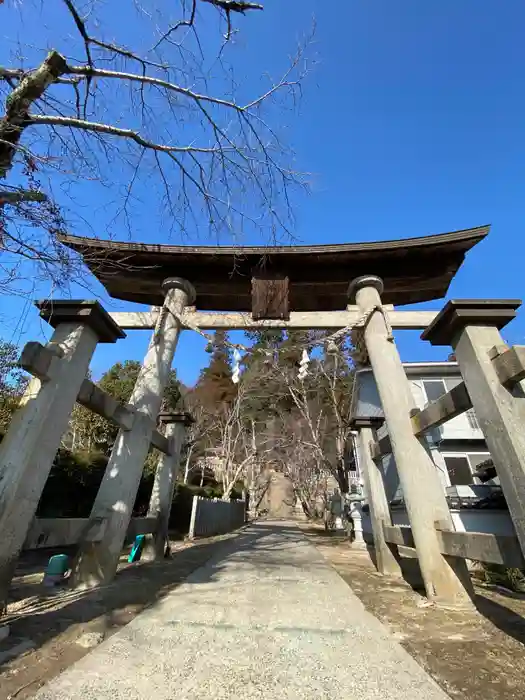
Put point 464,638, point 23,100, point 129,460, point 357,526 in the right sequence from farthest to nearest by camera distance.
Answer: point 357,526 < point 129,460 < point 23,100 < point 464,638

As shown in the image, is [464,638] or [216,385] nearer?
[464,638]

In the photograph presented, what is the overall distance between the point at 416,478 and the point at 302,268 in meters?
3.93

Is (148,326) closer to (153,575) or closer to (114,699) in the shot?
(153,575)

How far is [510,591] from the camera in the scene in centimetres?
432

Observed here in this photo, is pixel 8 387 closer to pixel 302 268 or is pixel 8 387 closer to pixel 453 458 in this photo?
pixel 302 268

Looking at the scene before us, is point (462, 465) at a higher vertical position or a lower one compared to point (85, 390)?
higher

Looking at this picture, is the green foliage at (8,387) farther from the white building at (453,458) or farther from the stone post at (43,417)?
the white building at (453,458)

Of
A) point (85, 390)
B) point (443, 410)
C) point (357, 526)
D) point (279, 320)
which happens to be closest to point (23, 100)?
point (85, 390)

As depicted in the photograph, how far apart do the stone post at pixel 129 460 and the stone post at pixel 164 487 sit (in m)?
1.96

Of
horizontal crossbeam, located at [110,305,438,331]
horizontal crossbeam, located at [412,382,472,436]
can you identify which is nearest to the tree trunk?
horizontal crossbeam, located at [110,305,438,331]

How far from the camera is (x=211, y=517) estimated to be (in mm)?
12062

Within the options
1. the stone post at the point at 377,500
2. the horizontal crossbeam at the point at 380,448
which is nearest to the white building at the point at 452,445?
the stone post at the point at 377,500

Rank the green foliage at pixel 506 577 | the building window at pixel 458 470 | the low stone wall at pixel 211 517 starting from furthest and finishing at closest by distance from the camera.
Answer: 1. the low stone wall at pixel 211 517
2. the building window at pixel 458 470
3. the green foliage at pixel 506 577

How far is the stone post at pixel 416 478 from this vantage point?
3.32 metres
